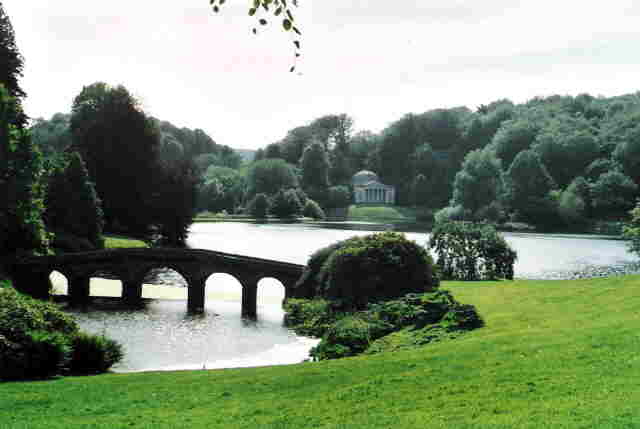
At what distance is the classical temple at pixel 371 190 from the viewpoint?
598 ft

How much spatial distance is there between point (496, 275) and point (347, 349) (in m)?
28.4

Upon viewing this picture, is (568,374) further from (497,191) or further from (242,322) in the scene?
(497,191)

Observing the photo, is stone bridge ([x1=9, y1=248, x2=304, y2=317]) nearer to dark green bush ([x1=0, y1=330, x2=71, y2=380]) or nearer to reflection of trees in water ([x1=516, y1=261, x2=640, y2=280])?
reflection of trees in water ([x1=516, y1=261, x2=640, y2=280])

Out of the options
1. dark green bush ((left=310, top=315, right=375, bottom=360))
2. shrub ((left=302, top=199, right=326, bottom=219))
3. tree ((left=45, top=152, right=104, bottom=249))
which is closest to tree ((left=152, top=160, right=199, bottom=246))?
tree ((left=45, top=152, right=104, bottom=249))

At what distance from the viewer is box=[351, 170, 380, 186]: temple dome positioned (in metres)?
188

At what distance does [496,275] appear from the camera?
5366cm

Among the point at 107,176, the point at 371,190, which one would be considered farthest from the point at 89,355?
the point at 371,190

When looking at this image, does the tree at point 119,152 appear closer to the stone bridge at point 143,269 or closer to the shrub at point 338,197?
the stone bridge at point 143,269

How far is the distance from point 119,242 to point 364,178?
12754 centimetres

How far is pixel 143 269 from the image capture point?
49031 mm

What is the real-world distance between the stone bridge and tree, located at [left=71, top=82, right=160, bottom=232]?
2625 cm

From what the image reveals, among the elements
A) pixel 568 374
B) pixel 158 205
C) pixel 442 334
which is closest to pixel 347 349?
pixel 442 334

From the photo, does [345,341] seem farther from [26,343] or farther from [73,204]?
[73,204]

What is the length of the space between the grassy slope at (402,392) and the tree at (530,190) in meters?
101
